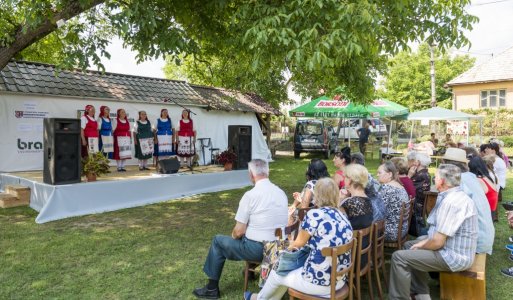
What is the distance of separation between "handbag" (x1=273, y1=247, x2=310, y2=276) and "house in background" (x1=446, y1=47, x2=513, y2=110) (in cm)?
2499

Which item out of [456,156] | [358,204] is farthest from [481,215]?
[456,156]

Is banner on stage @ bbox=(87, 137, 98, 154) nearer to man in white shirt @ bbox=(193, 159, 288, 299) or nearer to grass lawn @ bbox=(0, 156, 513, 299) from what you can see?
grass lawn @ bbox=(0, 156, 513, 299)

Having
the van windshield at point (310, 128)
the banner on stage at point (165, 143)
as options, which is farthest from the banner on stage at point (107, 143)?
the van windshield at point (310, 128)

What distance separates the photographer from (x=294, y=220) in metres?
3.94

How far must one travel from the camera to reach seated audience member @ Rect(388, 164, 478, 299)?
298 centimetres

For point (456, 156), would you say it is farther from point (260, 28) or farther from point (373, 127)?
point (373, 127)

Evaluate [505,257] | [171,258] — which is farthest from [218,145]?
[505,257]

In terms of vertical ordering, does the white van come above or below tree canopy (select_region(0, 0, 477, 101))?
below

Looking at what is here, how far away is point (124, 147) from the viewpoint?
9.17 meters

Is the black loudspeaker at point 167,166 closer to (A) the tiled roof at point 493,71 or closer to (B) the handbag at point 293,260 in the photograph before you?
(B) the handbag at point 293,260

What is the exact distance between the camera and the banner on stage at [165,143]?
9.90 meters

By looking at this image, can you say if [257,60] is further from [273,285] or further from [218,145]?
[218,145]

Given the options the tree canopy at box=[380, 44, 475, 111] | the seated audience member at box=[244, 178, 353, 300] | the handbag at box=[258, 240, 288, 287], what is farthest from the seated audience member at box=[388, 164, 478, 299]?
the tree canopy at box=[380, 44, 475, 111]

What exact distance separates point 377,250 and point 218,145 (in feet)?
32.5
